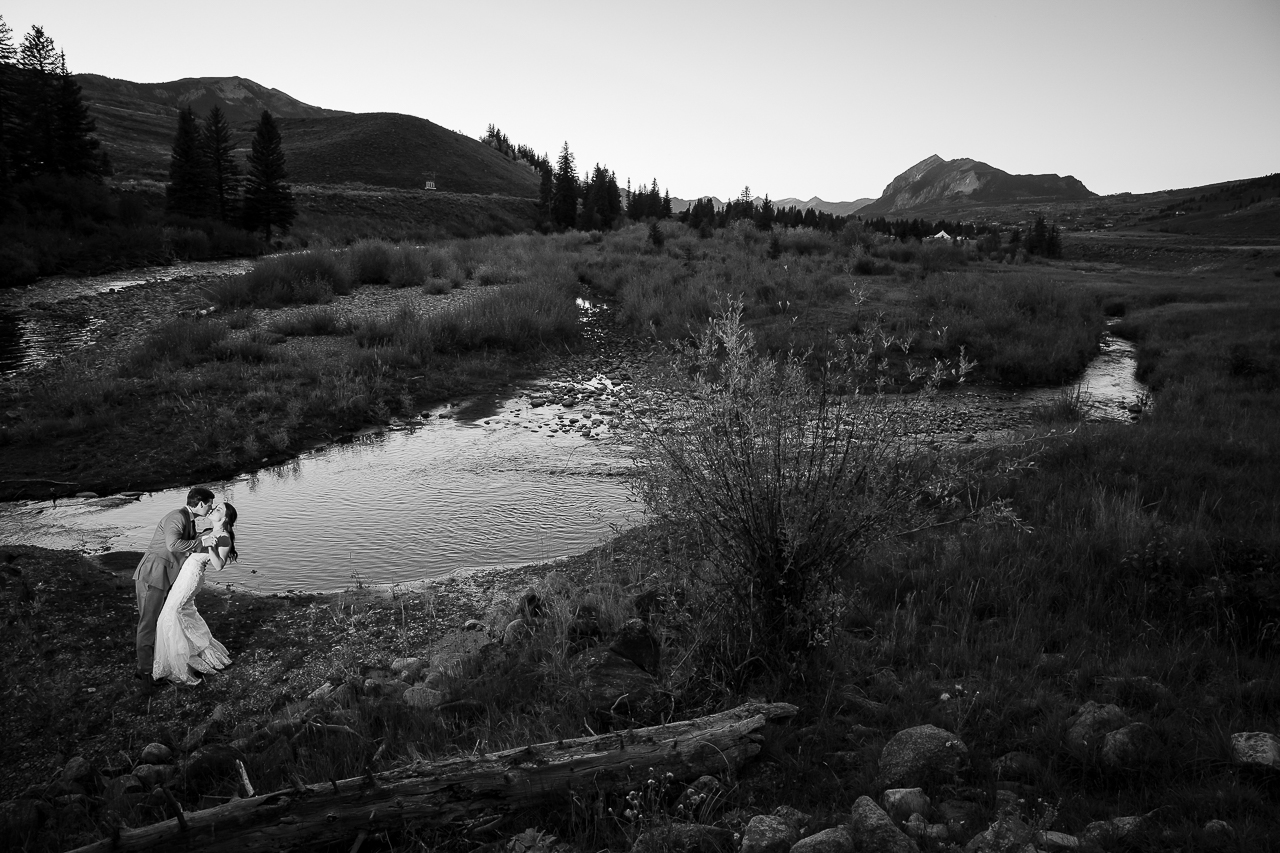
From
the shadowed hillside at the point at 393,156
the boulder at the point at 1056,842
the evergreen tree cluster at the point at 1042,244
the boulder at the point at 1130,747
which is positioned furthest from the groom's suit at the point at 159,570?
the shadowed hillside at the point at 393,156

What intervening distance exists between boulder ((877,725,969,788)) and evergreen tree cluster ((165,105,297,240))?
42.9m

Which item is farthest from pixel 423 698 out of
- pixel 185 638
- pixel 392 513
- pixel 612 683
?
pixel 392 513

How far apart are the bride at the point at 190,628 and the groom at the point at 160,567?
105 millimetres

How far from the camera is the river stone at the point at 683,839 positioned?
250 centimetres

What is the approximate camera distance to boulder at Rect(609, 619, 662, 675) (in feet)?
12.9

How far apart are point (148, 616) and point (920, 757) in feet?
17.1

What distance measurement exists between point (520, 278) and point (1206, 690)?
A: 20344mm

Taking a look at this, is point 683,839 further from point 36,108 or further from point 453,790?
point 36,108

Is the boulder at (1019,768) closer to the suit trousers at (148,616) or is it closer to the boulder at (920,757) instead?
the boulder at (920,757)

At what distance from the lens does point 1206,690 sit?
3.30m

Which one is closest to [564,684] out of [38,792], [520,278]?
[38,792]

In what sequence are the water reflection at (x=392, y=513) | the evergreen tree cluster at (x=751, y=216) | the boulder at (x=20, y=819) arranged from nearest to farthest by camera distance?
the boulder at (x=20, y=819), the water reflection at (x=392, y=513), the evergreen tree cluster at (x=751, y=216)

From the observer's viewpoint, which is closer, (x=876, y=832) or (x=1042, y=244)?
(x=876, y=832)

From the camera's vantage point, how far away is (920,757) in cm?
287
